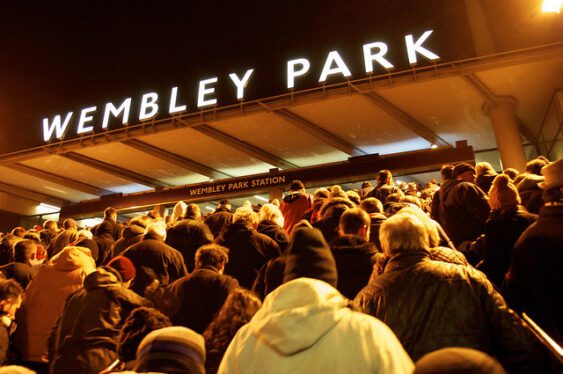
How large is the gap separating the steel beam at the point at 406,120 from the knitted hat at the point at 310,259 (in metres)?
12.3

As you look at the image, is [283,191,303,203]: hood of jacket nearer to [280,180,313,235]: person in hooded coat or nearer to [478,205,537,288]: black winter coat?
[280,180,313,235]: person in hooded coat

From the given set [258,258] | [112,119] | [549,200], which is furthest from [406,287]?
[112,119]

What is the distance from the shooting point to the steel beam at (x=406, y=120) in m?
14.9

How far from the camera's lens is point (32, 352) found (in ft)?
16.6

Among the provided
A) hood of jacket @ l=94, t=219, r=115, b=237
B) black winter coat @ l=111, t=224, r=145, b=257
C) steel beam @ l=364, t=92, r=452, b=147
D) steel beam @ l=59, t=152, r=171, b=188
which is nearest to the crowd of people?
black winter coat @ l=111, t=224, r=145, b=257

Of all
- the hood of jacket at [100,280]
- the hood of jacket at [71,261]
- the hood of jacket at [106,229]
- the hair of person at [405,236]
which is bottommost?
the hood of jacket at [100,280]

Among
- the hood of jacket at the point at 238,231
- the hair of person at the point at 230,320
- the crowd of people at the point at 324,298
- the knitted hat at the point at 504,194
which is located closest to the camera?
the crowd of people at the point at 324,298

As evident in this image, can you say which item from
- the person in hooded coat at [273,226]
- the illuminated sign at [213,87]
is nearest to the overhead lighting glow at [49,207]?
the illuminated sign at [213,87]

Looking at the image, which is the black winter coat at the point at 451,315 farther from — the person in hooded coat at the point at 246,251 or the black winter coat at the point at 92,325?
the person in hooded coat at the point at 246,251

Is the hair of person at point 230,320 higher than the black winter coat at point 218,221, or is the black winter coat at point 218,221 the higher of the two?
the black winter coat at point 218,221

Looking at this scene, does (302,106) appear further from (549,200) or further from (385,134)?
(549,200)

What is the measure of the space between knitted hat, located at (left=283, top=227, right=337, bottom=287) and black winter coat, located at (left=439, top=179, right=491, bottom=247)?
12.6ft

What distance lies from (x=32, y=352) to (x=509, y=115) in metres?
15.0

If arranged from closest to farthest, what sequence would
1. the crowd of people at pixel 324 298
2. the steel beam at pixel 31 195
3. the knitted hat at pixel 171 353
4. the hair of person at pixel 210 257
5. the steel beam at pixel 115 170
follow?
the crowd of people at pixel 324 298 → the knitted hat at pixel 171 353 → the hair of person at pixel 210 257 → the steel beam at pixel 115 170 → the steel beam at pixel 31 195
